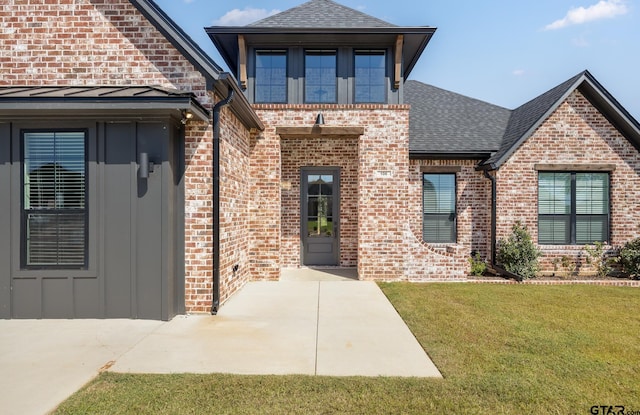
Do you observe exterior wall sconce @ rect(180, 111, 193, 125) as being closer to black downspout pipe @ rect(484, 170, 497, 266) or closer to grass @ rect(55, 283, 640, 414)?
grass @ rect(55, 283, 640, 414)

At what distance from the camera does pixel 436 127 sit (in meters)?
11.7

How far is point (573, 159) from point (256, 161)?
348 inches

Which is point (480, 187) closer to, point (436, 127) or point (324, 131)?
point (436, 127)

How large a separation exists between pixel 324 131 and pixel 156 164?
442cm

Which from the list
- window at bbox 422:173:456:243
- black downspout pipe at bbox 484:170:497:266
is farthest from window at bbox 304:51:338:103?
black downspout pipe at bbox 484:170:497:266

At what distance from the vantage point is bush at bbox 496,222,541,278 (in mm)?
9438

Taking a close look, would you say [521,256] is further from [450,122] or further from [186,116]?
[186,116]

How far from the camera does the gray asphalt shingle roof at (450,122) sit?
10789 mm

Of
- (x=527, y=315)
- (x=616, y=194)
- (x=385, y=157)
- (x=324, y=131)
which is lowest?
(x=527, y=315)

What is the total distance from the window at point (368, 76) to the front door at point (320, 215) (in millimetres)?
2313

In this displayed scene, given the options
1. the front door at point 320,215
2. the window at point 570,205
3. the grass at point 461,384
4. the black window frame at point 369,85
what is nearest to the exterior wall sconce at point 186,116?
the grass at point 461,384

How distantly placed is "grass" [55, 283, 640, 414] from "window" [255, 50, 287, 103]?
6341 mm

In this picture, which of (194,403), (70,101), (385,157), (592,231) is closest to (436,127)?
(385,157)

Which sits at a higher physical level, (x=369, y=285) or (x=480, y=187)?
(x=480, y=187)
